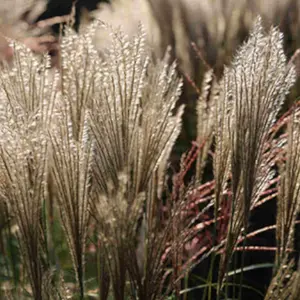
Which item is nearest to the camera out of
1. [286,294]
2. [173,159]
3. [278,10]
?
[286,294]

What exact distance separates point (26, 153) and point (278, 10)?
129 inches

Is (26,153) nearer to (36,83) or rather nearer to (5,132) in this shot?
(5,132)

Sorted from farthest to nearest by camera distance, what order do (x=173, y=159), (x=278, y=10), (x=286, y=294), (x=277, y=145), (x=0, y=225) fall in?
(x=278, y=10) < (x=173, y=159) < (x=0, y=225) < (x=277, y=145) < (x=286, y=294)

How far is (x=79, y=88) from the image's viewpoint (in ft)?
7.59

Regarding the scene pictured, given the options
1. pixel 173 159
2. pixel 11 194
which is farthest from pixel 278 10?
pixel 11 194

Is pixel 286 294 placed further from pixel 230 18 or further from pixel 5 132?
pixel 230 18

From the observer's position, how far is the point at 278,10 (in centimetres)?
482

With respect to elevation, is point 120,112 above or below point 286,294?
above

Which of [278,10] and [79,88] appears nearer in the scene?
[79,88]

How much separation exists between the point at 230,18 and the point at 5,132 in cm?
320

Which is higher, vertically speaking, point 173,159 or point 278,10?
point 278,10

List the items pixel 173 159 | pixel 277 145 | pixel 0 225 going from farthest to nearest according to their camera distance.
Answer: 1. pixel 173 159
2. pixel 0 225
3. pixel 277 145

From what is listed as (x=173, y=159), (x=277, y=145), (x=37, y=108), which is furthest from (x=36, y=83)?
(x=173, y=159)

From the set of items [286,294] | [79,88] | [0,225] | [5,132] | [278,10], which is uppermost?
[278,10]
